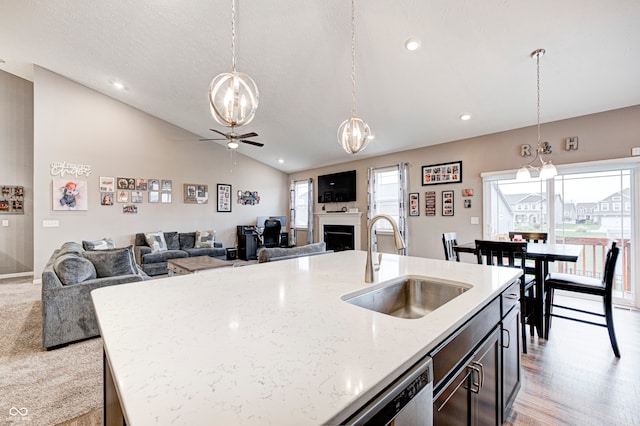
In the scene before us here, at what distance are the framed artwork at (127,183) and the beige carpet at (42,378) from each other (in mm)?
3340

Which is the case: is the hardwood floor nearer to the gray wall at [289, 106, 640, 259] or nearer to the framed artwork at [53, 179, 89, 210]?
the gray wall at [289, 106, 640, 259]

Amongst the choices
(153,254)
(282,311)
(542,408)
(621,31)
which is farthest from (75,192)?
(621,31)

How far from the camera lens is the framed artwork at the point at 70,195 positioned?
17.4 feet

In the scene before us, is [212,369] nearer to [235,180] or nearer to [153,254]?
[153,254]

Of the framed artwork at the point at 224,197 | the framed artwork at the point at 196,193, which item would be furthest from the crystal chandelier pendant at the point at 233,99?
the framed artwork at the point at 224,197

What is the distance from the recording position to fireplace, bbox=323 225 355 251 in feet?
22.9

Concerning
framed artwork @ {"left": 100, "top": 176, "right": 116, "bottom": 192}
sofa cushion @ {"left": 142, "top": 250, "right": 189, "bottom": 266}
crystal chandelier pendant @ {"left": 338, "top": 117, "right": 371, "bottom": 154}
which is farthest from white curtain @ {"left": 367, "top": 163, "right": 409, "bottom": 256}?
framed artwork @ {"left": 100, "top": 176, "right": 116, "bottom": 192}

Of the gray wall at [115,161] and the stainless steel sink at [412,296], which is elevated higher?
the gray wall at [115,161]

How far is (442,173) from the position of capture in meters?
5.42

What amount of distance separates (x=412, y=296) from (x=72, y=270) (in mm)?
3254

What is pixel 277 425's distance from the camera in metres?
0.50

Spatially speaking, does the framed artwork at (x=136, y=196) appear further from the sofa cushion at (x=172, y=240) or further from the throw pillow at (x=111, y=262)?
the throw pillow at (x=111, y=262)

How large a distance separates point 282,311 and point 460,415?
2.68ft

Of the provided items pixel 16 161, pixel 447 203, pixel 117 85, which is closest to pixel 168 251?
pixel 117 85
